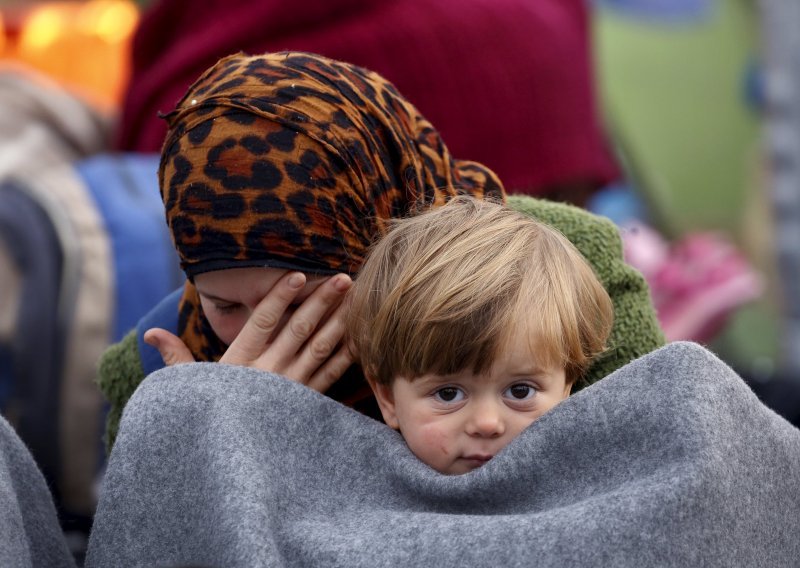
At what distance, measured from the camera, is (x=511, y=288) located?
128cm

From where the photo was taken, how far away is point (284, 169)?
4.53ft

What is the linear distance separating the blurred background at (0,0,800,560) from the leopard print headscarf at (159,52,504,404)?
1.53 ft

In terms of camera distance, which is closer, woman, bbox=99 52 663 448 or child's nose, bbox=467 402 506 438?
child's nose, bbox=467 402 506 438

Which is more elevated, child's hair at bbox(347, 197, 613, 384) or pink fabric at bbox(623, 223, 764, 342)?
child's hair at bbox(347, 197, 613, 384)

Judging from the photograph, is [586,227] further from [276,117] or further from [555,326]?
[276,117]

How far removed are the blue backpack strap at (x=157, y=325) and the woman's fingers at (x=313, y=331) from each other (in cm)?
20

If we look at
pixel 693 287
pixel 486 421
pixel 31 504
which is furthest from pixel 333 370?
pixel 693 287

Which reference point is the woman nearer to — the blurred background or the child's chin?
the child's chin

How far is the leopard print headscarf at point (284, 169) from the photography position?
138cm

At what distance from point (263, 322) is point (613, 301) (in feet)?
1.35

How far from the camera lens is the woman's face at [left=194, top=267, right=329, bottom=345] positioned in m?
1.40

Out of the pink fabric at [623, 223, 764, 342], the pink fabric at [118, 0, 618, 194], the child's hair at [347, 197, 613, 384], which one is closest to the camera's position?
the child's hair at [347, 197, 613, 384]

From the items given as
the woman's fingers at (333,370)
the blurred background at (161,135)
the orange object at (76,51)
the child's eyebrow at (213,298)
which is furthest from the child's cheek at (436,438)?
the orange object at (76,51)

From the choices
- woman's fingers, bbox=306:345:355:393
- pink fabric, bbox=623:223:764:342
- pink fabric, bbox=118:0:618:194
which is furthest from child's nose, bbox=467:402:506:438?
pink fabric, bbox=623:223:764:342
